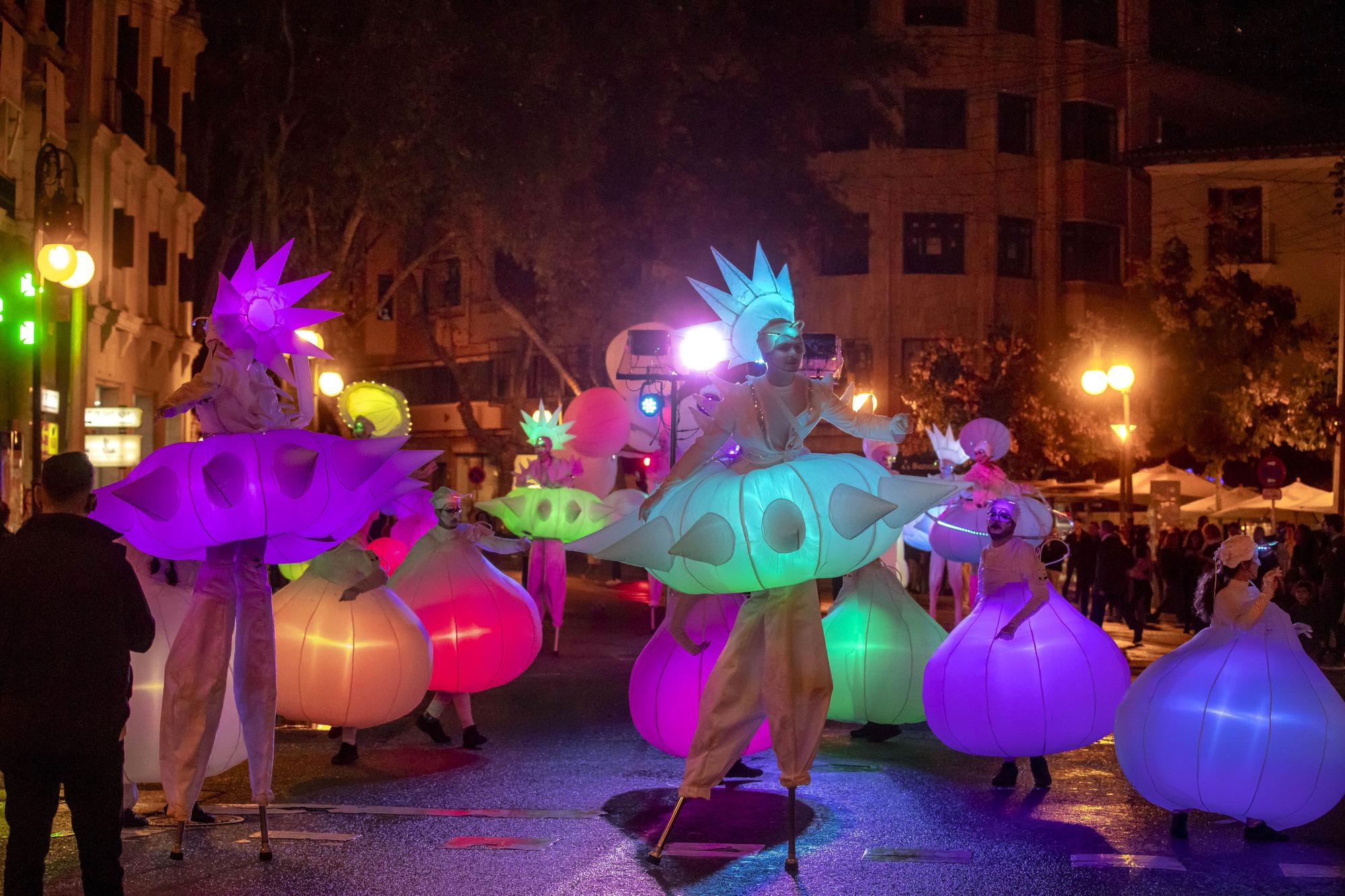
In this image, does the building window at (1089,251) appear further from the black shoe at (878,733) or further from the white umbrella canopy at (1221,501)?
the black shoe at (878,733)

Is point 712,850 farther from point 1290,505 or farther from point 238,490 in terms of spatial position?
point 1290,505

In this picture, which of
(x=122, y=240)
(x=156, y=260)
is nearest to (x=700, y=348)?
(x=122, y=240)

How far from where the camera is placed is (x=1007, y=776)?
28.0 feet

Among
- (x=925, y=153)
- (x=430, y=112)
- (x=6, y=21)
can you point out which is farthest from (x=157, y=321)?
(x=925, y=153)

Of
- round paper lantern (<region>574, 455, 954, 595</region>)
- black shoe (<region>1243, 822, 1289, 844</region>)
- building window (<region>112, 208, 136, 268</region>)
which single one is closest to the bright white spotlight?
round paper lantern (<region>574, 455, 954, 595</region>)

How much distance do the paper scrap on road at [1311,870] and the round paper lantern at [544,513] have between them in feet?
32.0

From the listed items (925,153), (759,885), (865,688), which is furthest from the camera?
(925,153)

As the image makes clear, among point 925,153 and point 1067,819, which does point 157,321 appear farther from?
point 1067,819

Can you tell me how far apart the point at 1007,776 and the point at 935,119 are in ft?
117

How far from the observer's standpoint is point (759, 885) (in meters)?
6.32

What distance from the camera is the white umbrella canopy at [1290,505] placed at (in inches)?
1027

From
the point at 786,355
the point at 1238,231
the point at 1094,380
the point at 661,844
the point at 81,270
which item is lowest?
the point at 661,844

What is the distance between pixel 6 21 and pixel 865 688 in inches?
643

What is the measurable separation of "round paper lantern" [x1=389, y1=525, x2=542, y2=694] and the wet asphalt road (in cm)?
49
